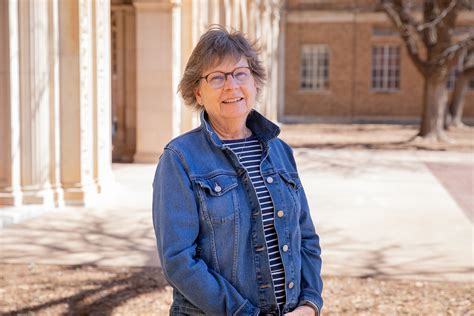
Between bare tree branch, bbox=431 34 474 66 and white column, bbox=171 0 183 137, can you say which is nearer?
white column, bbox=171 0 183 137

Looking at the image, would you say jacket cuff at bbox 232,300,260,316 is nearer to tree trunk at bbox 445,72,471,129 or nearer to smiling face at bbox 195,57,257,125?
smiling face at bbox 195,57,257,125

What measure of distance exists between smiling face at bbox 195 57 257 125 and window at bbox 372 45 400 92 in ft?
104

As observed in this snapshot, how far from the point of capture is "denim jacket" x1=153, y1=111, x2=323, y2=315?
2.35m

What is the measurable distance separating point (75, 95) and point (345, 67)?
25523 millimetres

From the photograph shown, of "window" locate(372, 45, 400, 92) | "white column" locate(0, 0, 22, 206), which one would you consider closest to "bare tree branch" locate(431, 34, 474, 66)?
"window" locate(372, 45, 400, 92)

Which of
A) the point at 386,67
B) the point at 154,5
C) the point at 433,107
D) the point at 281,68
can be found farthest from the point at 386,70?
the point at 154,5

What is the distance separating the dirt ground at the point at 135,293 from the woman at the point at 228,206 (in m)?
2.83

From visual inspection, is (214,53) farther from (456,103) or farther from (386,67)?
(386,67)

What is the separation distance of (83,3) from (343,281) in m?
5.43

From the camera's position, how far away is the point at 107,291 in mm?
5594

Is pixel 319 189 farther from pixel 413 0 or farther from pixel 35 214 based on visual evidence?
pixel 413 0

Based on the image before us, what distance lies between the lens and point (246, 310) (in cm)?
239

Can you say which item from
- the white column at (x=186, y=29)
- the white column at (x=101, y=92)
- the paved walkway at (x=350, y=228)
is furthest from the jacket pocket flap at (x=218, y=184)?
the white column at (x=186, y=29)

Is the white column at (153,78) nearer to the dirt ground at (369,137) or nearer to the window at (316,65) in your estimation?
the dirt ground at (369,137)
